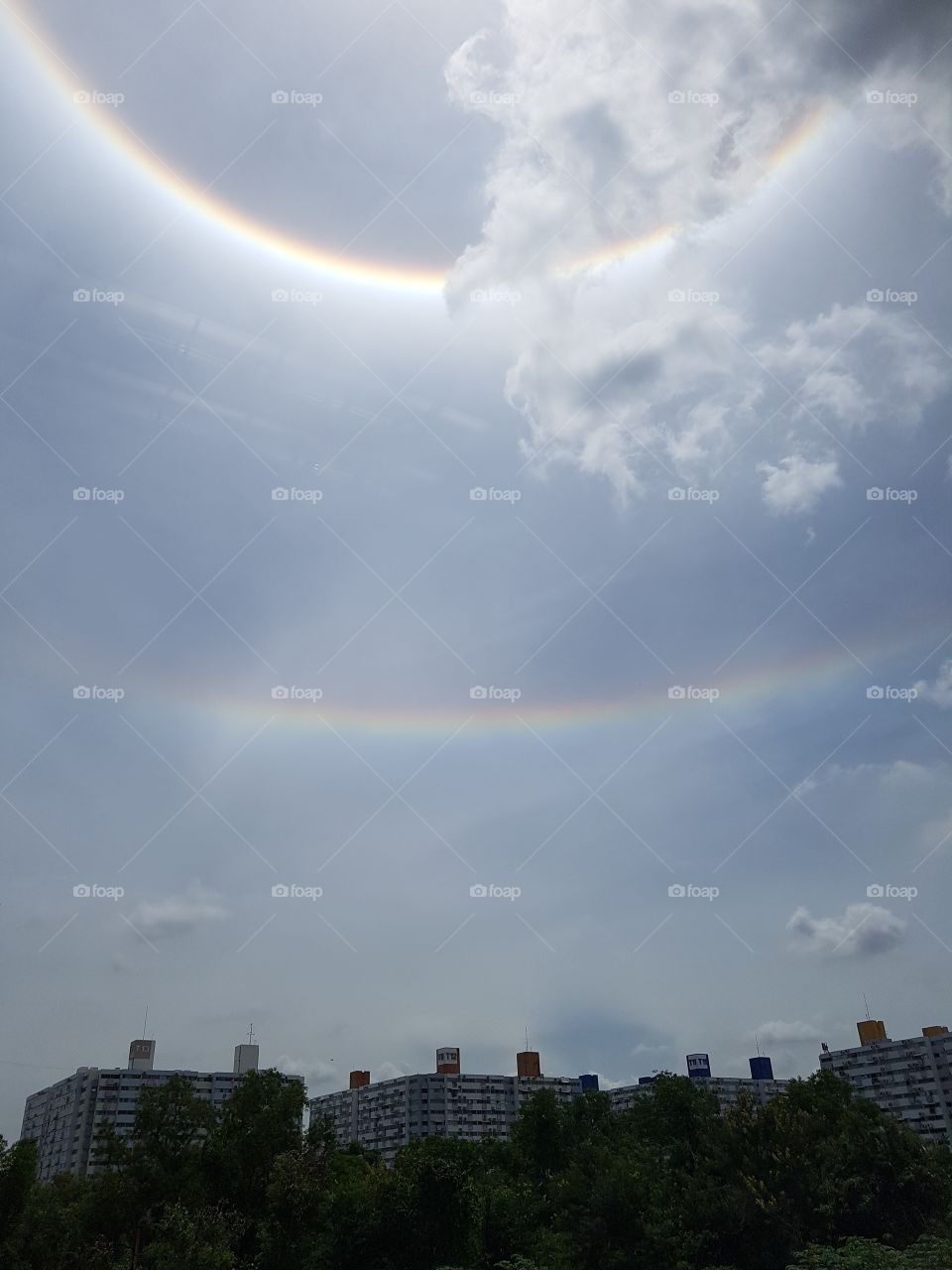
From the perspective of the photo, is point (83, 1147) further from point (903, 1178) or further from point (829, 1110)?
point (903, 1178)

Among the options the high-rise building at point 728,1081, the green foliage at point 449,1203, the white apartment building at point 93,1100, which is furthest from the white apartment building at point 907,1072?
the green foliage at point 449,1203

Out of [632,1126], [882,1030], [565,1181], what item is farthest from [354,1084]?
[565,1181]

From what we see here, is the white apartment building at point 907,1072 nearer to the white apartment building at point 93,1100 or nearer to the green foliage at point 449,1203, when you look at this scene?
the white apartment building at point 93,1100

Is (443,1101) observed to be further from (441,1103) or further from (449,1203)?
(449,1203)

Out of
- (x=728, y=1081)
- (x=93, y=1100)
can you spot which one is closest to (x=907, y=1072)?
(x=728, y=1081)

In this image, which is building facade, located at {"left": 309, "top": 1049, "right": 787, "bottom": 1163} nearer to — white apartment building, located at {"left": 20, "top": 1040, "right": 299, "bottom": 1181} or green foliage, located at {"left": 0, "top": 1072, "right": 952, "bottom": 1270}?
white apartment building, located at {"left": 20, "top": 1040, "right": 299, "bottom": 1181}
